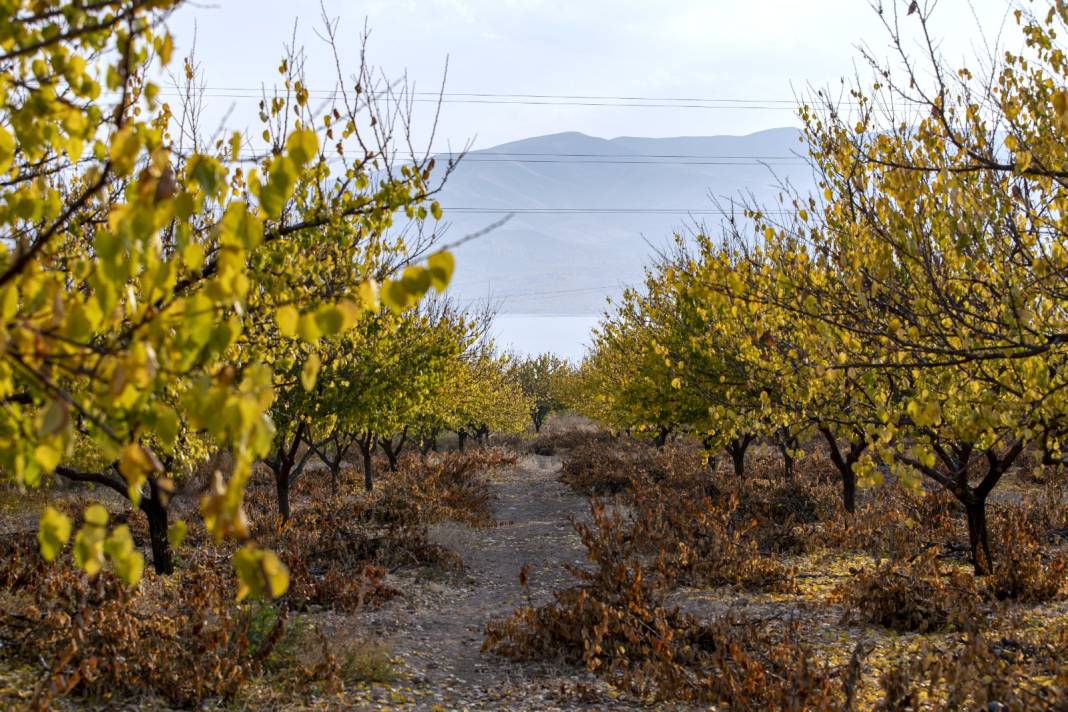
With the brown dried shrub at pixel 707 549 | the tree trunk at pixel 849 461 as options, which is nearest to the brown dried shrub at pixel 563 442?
the tree trunk at pixel 849 461

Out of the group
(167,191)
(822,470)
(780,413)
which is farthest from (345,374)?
(822,470)

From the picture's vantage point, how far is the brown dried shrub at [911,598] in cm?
668

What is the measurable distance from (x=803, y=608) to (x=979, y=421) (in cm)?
400

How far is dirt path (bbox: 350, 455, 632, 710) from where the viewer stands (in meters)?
5.70

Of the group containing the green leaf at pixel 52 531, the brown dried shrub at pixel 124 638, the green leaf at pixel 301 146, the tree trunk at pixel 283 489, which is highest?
the green leaf at pixel 301 146

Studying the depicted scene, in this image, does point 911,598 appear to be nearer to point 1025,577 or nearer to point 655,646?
→ point 1025,577

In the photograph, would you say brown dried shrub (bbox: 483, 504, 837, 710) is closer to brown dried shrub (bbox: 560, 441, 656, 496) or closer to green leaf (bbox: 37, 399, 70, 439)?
green leaf (bbox: 37, 399, 70, 439)

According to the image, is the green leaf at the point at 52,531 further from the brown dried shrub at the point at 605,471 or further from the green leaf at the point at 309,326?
the brown dried shrub at the point at 605,471

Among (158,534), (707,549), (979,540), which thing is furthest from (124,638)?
(979,540)

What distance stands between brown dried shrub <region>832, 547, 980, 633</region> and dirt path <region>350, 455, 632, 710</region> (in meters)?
2.94

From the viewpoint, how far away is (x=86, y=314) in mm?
1455

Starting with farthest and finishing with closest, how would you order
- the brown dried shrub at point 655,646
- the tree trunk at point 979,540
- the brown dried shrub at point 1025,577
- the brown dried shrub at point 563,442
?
the brown dried shrub at point 563,442
the tree trunk at point 979,540
the brown dried shrub at point 1025,577
the brown dried shrub at point 655,646

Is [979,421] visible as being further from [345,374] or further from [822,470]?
[822,470]

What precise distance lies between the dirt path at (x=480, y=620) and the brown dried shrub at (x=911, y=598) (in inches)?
116
